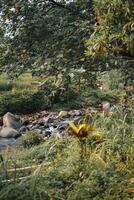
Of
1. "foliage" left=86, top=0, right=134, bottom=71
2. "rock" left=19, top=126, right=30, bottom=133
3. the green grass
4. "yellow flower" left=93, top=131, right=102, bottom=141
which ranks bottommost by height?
"rock" left=19, top=126, right=30, bottom=133

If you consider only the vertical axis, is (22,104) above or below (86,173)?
below

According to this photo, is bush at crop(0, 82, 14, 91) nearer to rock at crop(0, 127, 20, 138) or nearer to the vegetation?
rock at crop(0, 127, 20, 138)

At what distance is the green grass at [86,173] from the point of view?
491cm

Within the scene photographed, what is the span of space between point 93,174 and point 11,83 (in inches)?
937

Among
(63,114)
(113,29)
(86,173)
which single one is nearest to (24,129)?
(63,114)

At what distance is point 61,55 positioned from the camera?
7145mm

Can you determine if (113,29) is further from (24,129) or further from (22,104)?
(22,104)

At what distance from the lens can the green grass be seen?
4914 mm

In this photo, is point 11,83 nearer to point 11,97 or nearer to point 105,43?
point 11,97

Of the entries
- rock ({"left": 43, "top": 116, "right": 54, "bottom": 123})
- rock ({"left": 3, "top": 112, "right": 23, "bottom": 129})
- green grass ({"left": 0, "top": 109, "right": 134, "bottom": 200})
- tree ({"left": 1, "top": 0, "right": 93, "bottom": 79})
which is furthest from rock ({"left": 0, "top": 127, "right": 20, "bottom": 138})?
green grass ({"left": 0, "top": 109, "right": 134, "bottom": 200})

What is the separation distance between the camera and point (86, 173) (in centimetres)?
559

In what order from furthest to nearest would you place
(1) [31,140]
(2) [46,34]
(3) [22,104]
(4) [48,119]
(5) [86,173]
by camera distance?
(3) [22,104] → (4) [48,119] → (1) [31,140] → (2) [46,34] → (5) [86,173]

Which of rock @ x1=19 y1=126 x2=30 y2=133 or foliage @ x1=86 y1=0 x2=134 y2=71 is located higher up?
foliage @ x1=86 y1=0 x2=134 y2=71

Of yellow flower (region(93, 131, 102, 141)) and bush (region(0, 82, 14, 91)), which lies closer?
yellow flower (region(93, 131, 102, 141))
